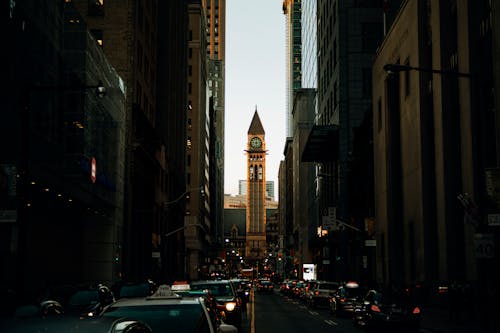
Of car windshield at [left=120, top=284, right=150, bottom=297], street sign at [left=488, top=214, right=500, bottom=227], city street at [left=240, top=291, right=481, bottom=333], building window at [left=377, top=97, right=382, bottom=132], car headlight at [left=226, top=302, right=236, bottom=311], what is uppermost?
building window at [left=377, top=97, right=382, bottom=132]

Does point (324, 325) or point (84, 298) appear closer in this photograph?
point (84, 298)

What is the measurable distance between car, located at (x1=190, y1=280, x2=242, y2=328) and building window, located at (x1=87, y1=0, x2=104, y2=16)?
4439 centimetres

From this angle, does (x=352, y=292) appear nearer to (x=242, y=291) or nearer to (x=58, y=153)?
(x=242, y=291)

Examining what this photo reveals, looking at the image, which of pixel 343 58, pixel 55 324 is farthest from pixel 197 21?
pixel 55 324

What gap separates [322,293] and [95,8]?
105ft

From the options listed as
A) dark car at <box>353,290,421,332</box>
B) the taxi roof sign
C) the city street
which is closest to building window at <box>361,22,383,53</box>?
the city street

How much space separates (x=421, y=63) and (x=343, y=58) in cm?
3360

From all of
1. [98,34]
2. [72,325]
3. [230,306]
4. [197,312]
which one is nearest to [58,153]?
[230,306]

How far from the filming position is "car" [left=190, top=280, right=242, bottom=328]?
2289 cm

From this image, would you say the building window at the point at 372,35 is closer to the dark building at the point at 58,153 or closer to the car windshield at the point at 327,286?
the dark building at the point at 58,153

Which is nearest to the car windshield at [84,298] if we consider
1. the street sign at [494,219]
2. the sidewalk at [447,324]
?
the sidewalk at [447,324]

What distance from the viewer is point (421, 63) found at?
4872cm

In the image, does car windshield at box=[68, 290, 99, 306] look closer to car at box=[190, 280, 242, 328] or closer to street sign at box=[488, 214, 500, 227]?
car at box=[190, 280, 242, 328]

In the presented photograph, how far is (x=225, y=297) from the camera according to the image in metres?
23.6
